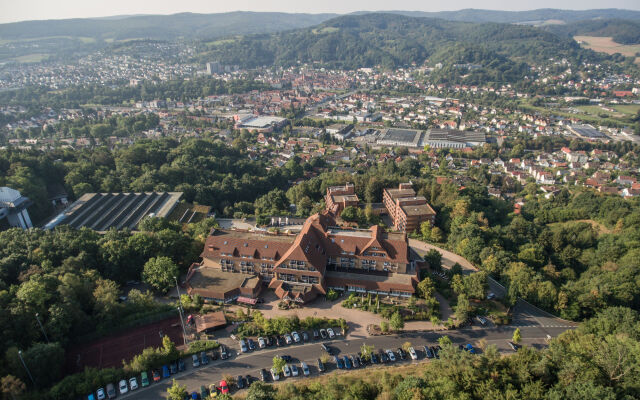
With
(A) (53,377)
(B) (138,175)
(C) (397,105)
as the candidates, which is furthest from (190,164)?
(C) (397,105)

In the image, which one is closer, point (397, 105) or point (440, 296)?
point (440, 296)

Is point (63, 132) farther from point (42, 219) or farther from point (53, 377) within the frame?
point (53, 377)

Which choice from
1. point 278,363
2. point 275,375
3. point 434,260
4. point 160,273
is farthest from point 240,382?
point 434,260

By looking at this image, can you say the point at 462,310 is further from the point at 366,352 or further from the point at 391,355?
the point at 366,352

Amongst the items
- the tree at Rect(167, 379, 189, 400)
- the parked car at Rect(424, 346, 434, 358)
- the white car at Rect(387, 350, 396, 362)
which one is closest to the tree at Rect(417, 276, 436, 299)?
the parked car at Rect(424, 346, 434, 358)

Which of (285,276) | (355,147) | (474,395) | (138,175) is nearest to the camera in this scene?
(474,395)

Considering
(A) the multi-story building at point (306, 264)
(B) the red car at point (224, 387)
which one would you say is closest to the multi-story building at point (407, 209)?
(A) the multi-story building at point (306, 264)

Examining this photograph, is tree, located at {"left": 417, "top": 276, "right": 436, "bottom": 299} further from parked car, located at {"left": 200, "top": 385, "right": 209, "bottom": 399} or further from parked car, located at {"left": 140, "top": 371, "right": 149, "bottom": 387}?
parked car, located at {"left": 140, "top": 371, "right": 149, "bottom": 387}
